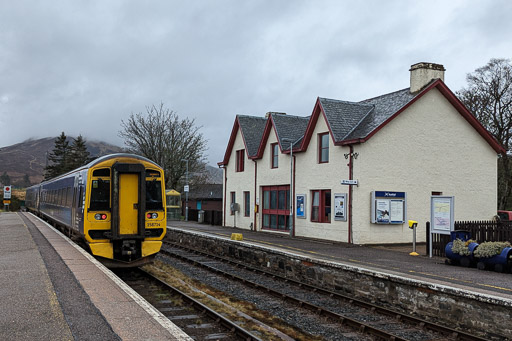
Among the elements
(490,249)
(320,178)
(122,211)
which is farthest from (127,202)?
(320,178)

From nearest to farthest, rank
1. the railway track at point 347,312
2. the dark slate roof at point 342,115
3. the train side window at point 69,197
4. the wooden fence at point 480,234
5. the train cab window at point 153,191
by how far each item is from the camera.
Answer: the railway track at point 347,312 → the train cab window at point 153,191 → the wooden fence at point 480,234 → the train side window at point 69,197 → the dark slate roof at point 342,115

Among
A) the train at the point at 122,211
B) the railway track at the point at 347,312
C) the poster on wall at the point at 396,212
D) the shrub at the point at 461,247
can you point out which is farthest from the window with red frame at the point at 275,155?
the train at the point at 122,211

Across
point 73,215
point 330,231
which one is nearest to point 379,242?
point 330,231

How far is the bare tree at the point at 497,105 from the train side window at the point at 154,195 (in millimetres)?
30598

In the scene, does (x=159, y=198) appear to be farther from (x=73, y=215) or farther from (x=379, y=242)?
(x=379, y=242)

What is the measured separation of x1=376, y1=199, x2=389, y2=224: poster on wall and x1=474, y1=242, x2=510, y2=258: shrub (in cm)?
682

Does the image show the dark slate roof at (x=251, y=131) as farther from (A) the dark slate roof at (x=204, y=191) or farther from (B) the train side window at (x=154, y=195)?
(A) the dark slate roof at (x=204, y=191)

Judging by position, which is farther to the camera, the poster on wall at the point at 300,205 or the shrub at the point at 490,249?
the poster on wall at the point at 300,205

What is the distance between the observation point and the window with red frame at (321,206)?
74.5 ft

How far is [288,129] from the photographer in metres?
27.5

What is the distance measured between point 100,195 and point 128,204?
2.66 ft

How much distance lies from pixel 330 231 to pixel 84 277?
13.9m

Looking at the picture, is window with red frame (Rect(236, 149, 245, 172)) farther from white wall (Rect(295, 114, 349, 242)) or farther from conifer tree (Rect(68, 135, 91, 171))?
conifer tree (Rect(68, 135, 91, 171))

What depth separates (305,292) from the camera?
1233cm
